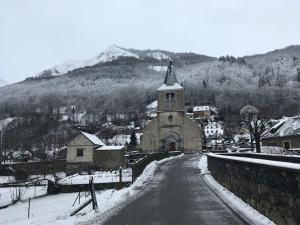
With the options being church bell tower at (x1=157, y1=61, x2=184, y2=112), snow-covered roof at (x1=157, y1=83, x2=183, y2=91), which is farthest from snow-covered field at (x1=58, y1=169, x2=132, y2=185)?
snow-covered roof at (x1=157, y1=83, x2=183, y2=91)

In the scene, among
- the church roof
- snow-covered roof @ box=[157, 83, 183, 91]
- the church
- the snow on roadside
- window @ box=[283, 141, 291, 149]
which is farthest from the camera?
the church roof

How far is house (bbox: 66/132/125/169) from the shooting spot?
191ft

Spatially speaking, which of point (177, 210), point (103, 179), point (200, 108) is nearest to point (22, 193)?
point (103, 179)

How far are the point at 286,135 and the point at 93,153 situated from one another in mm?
29453

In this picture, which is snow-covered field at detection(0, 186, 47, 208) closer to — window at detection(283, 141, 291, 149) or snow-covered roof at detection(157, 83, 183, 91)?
window at detection(283, 141, 291, 149)

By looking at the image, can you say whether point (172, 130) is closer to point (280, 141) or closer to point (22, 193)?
point (280, 141)

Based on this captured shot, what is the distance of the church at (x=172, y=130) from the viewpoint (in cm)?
7262

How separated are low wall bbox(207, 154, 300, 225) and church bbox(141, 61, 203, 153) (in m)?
58.7

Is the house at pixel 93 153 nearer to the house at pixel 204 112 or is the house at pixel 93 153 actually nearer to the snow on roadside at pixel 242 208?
the snow on roadside at pixel 242 208

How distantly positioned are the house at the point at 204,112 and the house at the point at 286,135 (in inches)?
4181

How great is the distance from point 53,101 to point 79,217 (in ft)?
598

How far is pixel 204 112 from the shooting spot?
162625 mm

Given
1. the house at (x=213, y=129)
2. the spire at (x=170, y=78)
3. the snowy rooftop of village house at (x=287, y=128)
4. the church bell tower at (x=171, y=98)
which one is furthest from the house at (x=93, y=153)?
the house at (x=213, y=129)

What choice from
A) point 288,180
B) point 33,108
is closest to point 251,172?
point 288,180
